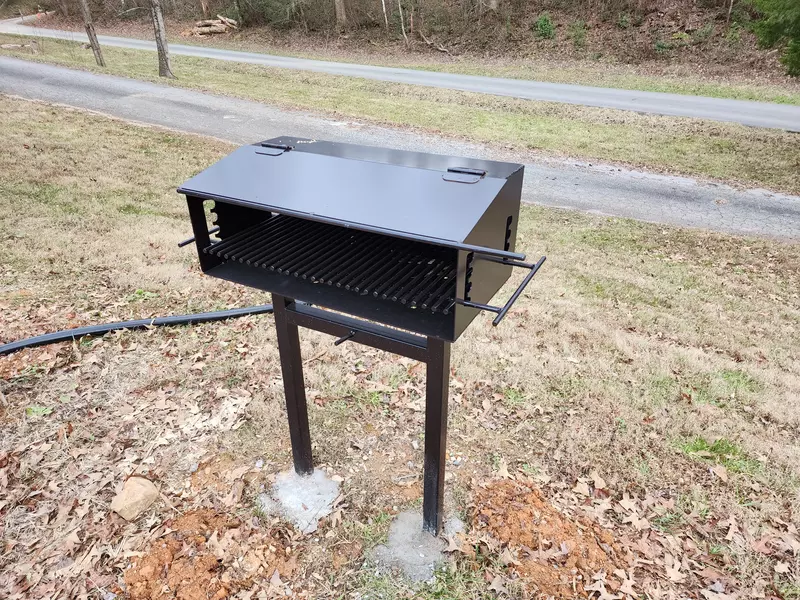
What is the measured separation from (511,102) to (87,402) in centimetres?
1335

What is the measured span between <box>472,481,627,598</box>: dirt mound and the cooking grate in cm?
148

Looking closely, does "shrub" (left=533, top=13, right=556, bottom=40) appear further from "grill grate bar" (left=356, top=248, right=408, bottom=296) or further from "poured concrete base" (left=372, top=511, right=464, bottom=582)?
"poured concrete base" (left=372, top=511, right=464, bottom=582)

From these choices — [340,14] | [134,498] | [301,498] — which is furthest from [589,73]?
[134,498]

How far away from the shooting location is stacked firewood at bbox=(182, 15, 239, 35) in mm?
26891

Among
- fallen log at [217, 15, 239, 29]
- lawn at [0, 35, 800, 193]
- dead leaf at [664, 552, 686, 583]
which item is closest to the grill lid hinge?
dead leaf at [664, 552, 686, 583]

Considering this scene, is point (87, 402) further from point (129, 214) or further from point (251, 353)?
point (129, 214)

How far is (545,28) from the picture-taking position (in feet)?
73.5

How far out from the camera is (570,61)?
2067 cm

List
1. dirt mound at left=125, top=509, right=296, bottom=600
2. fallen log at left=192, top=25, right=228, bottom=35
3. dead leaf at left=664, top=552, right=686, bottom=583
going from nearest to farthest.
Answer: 1. dirt mound at left=125, top=509, right=296, bottom=600
2. dead leaf at left=664, top=552, right=686, bottom=583
3. fallen log at left=192, top=25, right=228, bottom=35

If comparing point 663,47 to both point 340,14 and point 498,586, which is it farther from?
point 498,586

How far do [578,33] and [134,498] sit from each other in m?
24.2

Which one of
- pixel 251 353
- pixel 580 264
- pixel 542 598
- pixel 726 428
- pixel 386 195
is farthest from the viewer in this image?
pixel 580 264

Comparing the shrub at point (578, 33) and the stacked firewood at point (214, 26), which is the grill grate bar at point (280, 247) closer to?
the shrub at point (578, 33)

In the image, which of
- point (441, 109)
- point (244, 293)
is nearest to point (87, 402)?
point (244, 293)
